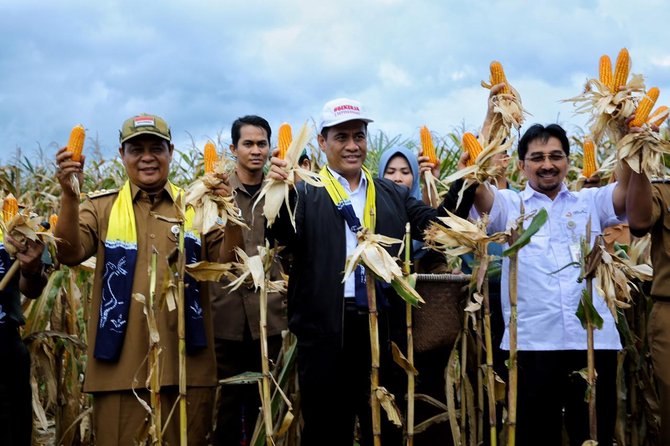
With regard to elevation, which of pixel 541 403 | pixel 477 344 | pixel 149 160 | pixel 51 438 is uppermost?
pixel 149 160

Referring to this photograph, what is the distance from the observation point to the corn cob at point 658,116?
12.1 feet

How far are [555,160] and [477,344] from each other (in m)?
1.06

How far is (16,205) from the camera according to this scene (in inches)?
160

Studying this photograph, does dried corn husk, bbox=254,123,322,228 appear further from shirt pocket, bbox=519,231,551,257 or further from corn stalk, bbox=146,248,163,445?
shirt pocket, bbox=519,231,551,257

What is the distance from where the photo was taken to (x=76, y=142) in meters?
3.57

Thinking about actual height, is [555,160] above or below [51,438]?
above

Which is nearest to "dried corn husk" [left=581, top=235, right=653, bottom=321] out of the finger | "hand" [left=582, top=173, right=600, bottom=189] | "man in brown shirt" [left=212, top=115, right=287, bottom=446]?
the finger

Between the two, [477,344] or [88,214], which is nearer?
[88,214]

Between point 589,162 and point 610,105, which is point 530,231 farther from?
point 589,162

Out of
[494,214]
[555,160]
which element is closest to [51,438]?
[494,214]

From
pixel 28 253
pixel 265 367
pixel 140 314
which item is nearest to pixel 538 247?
pixel 265 367

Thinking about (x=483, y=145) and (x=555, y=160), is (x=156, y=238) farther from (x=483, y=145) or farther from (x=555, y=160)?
(x=555, y=160)

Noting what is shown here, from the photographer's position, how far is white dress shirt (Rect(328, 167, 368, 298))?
147 inches

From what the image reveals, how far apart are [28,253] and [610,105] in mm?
2866
